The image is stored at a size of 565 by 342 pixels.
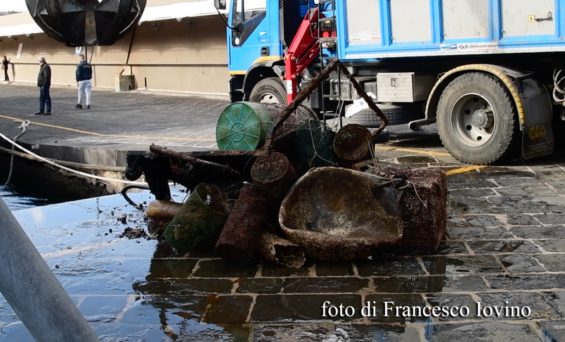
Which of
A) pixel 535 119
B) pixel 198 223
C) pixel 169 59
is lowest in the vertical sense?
pixel 198 223

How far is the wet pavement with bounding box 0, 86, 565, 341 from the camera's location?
15.8 feet

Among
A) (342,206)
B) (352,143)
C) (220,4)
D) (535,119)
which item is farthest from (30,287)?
(220,4)

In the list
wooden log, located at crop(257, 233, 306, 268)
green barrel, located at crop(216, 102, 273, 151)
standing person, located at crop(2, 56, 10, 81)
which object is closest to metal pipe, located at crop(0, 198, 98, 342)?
wooden log, located at crop(257, 233, 306, 268)

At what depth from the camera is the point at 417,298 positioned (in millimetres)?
5270

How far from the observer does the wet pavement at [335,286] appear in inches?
190

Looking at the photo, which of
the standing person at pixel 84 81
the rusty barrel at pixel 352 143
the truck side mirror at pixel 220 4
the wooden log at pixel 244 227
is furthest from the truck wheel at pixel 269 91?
the standing person at pixel 84 81

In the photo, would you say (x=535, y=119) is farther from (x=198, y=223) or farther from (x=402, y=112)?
(x=198, y=223)

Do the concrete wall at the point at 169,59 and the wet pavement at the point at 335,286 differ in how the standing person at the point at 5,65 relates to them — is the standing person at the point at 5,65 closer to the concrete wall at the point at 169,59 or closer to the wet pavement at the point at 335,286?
the concrete wall at the point at 169,59

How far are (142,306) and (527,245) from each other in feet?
11.0

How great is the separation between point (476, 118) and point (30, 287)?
28.4ft

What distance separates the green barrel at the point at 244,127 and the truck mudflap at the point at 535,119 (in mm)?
3934

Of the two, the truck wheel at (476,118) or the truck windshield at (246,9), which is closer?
the truck wheel at (476,118)

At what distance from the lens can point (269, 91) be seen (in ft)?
46.4

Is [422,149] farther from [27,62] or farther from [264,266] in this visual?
[27,62]
